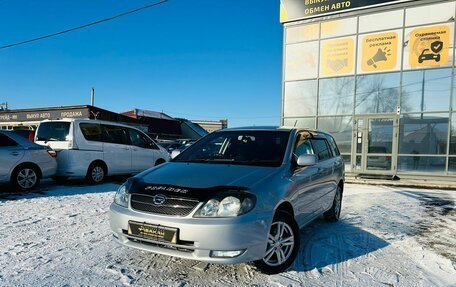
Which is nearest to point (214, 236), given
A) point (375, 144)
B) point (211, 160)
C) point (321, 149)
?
point (211, 160)

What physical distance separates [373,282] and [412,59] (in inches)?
455

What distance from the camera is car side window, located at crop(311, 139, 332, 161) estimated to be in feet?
16.6

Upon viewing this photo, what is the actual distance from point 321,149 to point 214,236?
2.94 meters

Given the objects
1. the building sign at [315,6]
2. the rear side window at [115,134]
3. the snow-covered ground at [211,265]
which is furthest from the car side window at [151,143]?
the building sign at [315,6]

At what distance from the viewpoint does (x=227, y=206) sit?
10.0ft

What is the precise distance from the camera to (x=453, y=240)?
484cm

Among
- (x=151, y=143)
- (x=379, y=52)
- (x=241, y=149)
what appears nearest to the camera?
(x=241, y=149)

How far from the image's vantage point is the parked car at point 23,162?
7.19 meters

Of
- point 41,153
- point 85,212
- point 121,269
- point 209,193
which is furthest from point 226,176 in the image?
point 41,153

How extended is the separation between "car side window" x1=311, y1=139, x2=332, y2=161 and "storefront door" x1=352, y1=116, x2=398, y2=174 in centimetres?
827

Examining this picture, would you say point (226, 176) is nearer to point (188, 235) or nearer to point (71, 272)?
point (188, 235)

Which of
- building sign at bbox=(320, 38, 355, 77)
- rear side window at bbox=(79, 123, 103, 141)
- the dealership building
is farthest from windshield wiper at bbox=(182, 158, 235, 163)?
building sign at bbox=(320, 38, 355, 77)

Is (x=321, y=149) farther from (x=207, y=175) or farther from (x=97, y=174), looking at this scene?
(x=97, y=174)

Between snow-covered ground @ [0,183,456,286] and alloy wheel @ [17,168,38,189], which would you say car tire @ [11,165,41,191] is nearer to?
alloy wheel @ [17,168,38,189]
